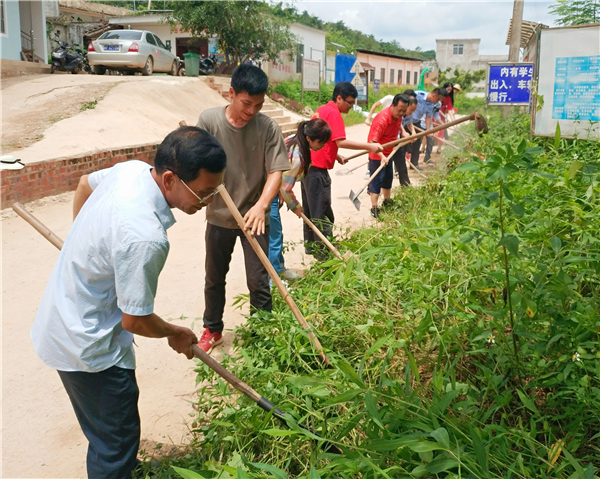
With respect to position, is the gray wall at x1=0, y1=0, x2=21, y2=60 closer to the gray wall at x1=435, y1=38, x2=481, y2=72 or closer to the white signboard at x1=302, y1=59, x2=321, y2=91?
the white signboard at x1=302, y1=59, x2=321, y2=91

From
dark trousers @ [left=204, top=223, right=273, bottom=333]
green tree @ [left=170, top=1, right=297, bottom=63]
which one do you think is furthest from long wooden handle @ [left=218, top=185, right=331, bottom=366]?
green tree @ [left=170, top=1, right=297, bottom=63]

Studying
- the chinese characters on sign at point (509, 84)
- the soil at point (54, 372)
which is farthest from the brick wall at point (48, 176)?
the chinese characters on sign at point (509, 84)

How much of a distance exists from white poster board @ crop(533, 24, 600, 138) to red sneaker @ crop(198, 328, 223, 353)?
18.1 ft

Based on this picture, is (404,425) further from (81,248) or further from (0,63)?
(0,63)

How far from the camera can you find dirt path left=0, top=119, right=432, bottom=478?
2846 millimetres

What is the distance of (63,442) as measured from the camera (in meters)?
2.91

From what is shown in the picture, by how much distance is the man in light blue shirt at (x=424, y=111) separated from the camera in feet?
35.7

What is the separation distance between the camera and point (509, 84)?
10.9m

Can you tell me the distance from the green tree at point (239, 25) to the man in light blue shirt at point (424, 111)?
1018 centimetres

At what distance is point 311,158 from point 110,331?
3.56 metres

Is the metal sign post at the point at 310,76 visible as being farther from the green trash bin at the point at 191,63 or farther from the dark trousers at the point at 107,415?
the dark trousers at the point at 107,415

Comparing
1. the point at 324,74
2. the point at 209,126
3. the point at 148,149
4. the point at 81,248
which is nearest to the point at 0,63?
the point at 148,149

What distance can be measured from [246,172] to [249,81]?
58cm

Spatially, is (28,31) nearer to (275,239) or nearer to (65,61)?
(65,61)
